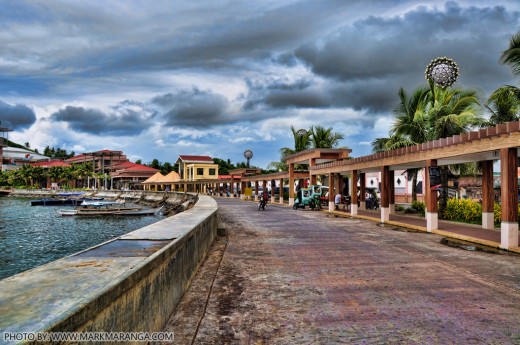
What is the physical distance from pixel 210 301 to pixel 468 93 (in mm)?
27144

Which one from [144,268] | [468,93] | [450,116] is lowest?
[144,268]

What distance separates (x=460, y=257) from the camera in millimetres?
12477

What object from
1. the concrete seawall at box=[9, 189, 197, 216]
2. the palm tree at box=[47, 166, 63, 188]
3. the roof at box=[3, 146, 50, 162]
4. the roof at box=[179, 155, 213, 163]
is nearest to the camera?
the concrete seawall at box=[9, 189, 197, 216]

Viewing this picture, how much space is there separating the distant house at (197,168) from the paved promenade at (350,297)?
8471 centimetres

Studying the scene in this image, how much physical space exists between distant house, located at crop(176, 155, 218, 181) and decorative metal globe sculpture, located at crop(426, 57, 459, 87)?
236 feet

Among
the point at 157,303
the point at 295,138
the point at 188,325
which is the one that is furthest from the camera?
the point at 295,138

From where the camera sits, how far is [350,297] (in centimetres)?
783

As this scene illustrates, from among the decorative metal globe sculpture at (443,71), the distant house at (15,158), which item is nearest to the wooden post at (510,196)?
the decorative metal globe sculpture at (443,71)

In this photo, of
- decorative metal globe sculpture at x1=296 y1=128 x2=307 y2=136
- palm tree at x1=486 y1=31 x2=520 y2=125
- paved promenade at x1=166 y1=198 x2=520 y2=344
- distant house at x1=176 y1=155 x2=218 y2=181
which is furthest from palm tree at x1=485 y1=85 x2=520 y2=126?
distant house at x1=176 y1=155 x2=218 y2=181

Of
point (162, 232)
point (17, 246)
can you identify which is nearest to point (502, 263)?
point (162, 232)

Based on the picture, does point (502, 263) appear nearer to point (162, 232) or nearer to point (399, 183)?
point (162, 232)

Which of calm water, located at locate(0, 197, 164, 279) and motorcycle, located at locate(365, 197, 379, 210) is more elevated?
motorcycle, located at locate(365, 197, 379, 210)

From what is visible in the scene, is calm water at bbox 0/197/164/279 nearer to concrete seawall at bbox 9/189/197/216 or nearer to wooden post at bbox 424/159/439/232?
concrete seawall at bbox 9/189/197/216

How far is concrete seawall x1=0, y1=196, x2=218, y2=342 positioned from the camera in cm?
324
